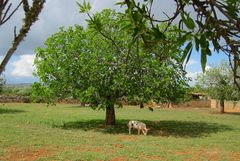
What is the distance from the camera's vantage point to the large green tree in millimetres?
→ 19547

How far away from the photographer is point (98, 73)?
784 inches

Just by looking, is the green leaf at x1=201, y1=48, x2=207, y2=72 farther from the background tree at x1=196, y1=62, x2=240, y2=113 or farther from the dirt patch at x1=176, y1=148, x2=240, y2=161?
the background tree at x1=196, y1=62, x2=240, y2=113

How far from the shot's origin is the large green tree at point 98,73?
19.5 m

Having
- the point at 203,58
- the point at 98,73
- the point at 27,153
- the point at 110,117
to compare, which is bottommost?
the point at 27,153

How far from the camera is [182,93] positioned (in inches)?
837

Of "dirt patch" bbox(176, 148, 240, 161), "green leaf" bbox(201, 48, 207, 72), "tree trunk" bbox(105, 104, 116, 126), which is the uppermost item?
"green leaf" bbox(201, 48, 207, 72)

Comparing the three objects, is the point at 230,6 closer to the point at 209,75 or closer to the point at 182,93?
the point at 182,93

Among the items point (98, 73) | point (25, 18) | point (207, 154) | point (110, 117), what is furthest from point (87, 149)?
point (25, 18)

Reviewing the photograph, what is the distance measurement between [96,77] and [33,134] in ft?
14.7

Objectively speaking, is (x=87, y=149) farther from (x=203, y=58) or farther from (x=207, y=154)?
(x=203, y=58)

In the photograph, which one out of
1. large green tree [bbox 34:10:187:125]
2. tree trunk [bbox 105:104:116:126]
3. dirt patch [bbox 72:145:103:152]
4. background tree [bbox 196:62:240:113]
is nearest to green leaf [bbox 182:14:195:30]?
dirt patch [bbox 72:145:103:152]

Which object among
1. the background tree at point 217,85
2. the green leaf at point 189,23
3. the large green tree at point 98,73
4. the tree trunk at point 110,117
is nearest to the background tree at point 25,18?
the green leaf at point 189,23

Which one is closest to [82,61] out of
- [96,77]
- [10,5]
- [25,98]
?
[96,77]

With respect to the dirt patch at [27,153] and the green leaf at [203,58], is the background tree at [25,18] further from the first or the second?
the dirt patch at [27,153]
